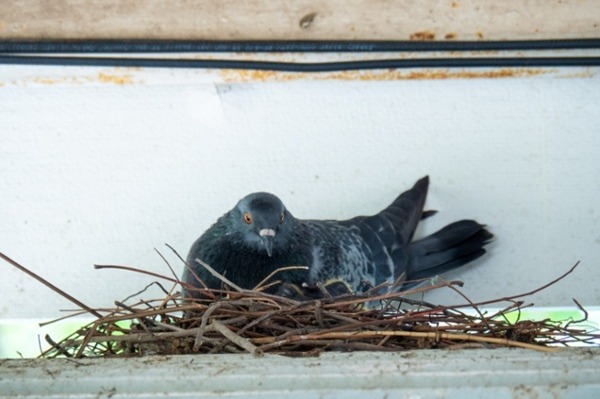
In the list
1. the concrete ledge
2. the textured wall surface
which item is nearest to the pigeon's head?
the textured wall surface

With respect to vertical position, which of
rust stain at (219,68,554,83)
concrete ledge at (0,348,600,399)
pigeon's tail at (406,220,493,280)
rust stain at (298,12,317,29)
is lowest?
concrete ledge at (0,348,600,399)

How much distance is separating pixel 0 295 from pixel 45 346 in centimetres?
80

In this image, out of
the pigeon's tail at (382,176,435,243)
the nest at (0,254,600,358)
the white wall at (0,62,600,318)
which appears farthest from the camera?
the white wall at (0,62,600,318)

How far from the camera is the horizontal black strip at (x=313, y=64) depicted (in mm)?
3803

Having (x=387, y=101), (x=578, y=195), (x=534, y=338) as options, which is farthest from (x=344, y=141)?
(x=534, y=338)

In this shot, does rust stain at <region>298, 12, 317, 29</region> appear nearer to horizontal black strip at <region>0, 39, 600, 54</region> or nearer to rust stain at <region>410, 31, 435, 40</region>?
horizontal black strip at <region>0, 39, 600, 54</region>

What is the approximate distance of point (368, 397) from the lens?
8.05 feet

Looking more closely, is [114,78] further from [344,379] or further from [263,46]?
[344,379]

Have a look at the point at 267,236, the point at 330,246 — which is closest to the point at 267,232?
the point at 267,236

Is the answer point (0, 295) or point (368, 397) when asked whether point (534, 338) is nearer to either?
point (368, 397)

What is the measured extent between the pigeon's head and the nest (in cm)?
50

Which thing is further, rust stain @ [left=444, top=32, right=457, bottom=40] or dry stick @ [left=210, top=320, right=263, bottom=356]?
rust stain @ [left=444, top=32, right=457, bottom=40]

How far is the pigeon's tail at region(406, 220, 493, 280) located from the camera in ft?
12.9

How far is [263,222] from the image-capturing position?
3521mm
